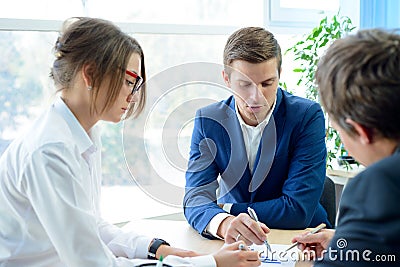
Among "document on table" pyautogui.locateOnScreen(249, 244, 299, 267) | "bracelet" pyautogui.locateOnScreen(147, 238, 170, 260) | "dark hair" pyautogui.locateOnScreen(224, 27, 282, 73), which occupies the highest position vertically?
"dark hair" pyautogui.locateOnScreen(224, 27, 282, 73)

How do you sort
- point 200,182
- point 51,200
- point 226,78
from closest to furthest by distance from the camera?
point 51,200
point 226,78
point 200,182

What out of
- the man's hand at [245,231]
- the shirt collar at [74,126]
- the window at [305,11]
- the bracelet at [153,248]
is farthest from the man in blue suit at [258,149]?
the window at [305,11]

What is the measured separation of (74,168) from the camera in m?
1.27

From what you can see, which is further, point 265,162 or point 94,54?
point 265,162

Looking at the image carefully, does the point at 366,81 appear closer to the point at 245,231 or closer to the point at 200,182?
the point at 245,231

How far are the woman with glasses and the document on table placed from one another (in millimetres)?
81

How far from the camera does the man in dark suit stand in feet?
3.08

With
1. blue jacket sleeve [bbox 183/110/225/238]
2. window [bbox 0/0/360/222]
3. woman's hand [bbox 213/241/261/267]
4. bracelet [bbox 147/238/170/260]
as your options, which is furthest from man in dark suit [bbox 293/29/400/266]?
window [bbox 0/0/360/222]

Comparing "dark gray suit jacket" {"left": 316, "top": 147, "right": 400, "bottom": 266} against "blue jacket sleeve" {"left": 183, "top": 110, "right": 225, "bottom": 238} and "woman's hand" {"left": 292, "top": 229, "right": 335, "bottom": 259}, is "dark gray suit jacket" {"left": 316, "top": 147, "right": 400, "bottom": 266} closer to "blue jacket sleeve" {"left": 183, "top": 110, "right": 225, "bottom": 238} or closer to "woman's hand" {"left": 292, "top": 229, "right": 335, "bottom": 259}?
"woman's hand" {"left": 292, "top": 229, "right": 335, "bottom": 259}

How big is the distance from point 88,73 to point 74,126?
0.46ft

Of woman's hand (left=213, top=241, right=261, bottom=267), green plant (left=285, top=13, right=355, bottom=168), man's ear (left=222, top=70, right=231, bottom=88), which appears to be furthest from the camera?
green plant (left=285, top=13, right=355, bottom=168)

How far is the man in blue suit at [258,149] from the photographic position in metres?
1.91

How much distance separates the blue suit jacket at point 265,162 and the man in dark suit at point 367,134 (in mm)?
856

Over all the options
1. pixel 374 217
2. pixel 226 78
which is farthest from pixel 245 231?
pixel 374 217
